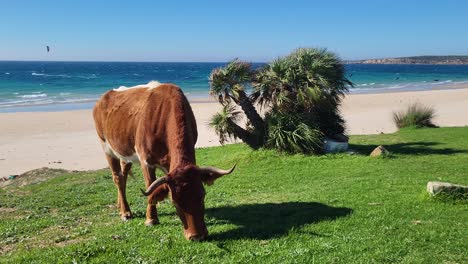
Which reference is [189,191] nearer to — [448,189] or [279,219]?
[279,219]

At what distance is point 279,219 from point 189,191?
7.05 ft

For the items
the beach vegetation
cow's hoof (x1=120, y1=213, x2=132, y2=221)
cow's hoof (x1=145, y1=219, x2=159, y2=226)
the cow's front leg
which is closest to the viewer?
the cow's front leg

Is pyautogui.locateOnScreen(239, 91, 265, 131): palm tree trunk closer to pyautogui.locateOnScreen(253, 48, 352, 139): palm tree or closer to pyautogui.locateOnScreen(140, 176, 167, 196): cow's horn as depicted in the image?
pyautogui.locateOnScreen(253, 48, 352, 139): palm tree

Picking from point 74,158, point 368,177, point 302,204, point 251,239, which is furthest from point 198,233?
point 74,158

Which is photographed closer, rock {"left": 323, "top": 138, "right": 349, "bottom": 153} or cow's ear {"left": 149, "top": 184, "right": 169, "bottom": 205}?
cow's ear {"left": 149, "top": 184, "right": 169, "bottom": 205}

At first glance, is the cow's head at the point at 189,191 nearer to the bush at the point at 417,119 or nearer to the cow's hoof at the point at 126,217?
the cow's hoof at the point at 126,217

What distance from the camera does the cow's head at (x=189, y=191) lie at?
6211 mm

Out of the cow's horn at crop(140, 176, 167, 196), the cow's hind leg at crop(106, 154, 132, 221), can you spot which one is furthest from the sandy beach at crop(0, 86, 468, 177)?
the cow's horn at crop(140, 176, 167, 196)

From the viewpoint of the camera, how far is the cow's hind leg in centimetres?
872

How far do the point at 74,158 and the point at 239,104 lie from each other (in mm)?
9674

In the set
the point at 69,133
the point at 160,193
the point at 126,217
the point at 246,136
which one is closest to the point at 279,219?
the point at 160,193

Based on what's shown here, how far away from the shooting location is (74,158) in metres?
21.2

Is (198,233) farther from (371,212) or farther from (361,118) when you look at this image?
(361,118)

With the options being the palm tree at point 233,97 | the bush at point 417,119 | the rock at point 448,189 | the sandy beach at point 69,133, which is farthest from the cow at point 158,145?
the bush at point 417,119
